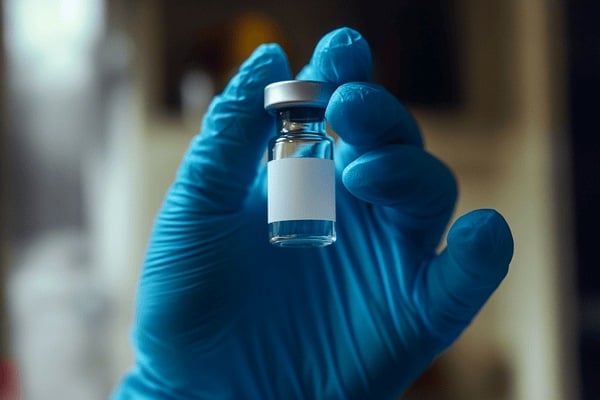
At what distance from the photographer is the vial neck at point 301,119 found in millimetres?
678

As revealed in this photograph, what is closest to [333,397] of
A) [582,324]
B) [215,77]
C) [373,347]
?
[373,347]

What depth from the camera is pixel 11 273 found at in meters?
1.72

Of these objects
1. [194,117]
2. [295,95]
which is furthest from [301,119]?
[194,117]

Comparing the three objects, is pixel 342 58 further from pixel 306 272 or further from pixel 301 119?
pixel 306 272

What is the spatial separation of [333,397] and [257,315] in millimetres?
119

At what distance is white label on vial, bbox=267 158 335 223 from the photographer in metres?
0.64

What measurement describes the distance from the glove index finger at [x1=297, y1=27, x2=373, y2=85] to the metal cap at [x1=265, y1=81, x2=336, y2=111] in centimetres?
6

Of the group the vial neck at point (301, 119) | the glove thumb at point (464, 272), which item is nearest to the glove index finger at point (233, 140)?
the vial neck at point (301, 119)

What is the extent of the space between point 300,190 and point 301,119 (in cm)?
7

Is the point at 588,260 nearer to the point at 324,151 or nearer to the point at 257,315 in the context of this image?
the point at 257,315

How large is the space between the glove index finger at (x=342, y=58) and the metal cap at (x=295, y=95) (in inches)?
2.4

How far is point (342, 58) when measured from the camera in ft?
2.39

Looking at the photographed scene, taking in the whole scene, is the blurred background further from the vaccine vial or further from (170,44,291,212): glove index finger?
the vaccine vial

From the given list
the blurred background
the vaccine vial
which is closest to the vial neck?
the vaccine vial
